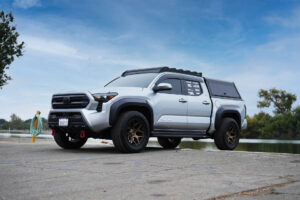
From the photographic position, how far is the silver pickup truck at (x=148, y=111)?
8.22m

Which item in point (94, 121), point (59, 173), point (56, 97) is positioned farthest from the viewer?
point (56, 97)

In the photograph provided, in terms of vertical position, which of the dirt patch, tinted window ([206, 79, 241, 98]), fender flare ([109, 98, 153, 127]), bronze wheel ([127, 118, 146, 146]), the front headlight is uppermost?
tinted window ([206, 79, 241, 98])

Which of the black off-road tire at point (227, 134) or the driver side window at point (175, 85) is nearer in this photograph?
the driver side window at point (175, 85)

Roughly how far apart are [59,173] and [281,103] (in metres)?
87.5

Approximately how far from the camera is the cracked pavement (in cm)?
397

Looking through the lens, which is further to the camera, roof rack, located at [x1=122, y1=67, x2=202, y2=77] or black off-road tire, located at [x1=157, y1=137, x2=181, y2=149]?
black off-road tire, located at [x1=157, y1=137, x2=181, y2=149]

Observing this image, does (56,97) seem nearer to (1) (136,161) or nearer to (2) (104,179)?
(1) (136,161)

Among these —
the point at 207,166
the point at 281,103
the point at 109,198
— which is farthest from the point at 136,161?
the point at 281,103

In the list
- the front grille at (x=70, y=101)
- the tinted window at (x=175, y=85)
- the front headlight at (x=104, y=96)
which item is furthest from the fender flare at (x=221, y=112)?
the front grille at (x=70, y=101)

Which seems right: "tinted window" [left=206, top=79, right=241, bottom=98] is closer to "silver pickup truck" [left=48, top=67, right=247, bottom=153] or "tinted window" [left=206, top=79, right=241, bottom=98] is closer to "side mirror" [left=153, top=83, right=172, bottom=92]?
"silver pickup truck" [left=48, top=67, right=247, bottom=153]

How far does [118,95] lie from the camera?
27.1 feet

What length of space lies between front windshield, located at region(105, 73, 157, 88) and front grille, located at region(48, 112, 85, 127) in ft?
5.28

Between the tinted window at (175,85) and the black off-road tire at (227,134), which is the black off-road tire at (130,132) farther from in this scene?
the black off-road tire at (227,134)

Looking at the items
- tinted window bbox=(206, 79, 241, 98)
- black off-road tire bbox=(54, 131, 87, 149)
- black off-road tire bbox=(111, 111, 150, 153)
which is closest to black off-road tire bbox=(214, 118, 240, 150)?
tinted window bbox=(206, 79, 241, 98)
